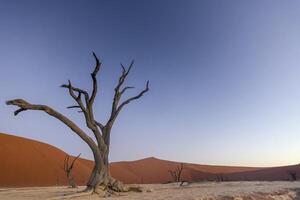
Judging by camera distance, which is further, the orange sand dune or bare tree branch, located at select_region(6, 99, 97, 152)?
the orange sand dune

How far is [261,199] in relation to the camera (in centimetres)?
1355

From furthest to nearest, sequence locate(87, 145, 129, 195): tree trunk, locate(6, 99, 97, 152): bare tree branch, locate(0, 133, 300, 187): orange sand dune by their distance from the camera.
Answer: locate(0, 133, 300, 187): orange sand dune
locate(87, 145, 129, 195): tree trunk
locate(6, 99, 97, 152): bare tree branch

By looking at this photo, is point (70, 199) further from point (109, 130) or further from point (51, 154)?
point (51, 154)

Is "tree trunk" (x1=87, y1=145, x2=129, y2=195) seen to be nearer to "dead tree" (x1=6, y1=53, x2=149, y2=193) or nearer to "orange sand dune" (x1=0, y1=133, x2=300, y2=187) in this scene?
"dead tree" (x1=6, y1=53, x2=149, y2=193)

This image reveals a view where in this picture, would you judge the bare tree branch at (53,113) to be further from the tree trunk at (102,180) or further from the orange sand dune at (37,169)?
the orange sand dune at (37,169)

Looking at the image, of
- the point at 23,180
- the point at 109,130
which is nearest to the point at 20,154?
the point at 23,180

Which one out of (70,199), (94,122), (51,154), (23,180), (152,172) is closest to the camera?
(70,199)

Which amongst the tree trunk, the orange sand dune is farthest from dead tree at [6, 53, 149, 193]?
the orange sand dune

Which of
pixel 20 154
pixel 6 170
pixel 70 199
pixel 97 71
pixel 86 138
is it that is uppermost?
pixel 20 154

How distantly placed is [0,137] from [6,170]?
16.6m

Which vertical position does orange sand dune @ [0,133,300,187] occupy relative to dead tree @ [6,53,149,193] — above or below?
above

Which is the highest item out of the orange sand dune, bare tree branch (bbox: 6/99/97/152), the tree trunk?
the orange sand dune

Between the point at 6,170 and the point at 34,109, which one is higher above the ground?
the point at 6,170

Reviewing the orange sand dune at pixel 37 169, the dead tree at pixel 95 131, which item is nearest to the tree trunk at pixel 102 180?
the dead tree at pixel 95 131
